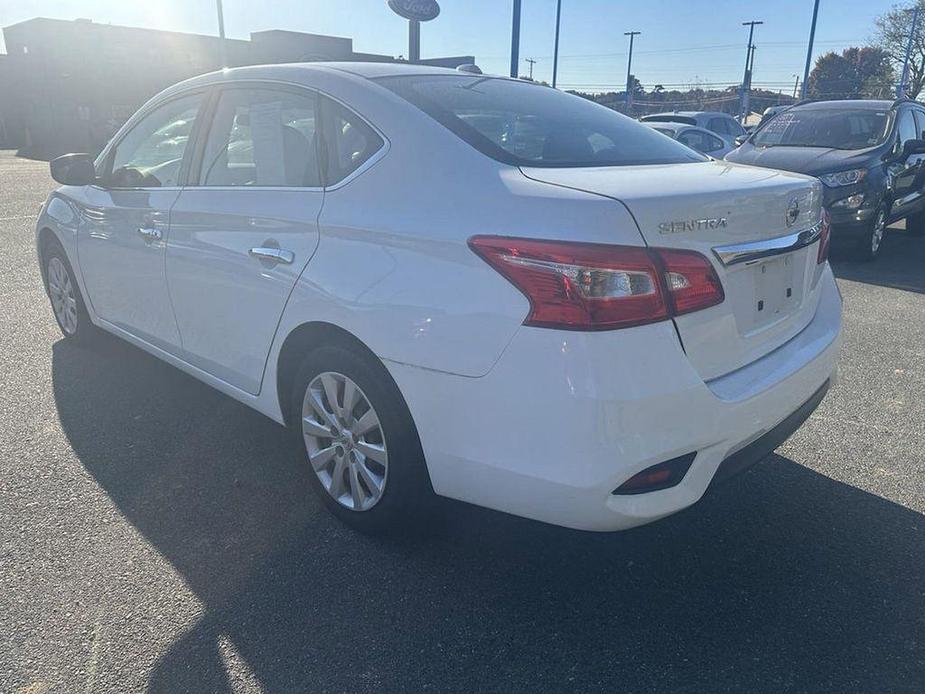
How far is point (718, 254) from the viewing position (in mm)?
2156

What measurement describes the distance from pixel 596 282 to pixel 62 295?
164 inches

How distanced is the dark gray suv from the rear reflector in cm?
657

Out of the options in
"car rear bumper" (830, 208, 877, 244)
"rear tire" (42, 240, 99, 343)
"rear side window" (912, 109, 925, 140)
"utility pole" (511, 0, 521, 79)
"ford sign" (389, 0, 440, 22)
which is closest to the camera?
"rear tire" (42, 240, 99, 343)

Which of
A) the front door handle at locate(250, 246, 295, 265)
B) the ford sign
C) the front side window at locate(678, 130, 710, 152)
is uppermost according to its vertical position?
the ford sign

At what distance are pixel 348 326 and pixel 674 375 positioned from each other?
3.50 ft

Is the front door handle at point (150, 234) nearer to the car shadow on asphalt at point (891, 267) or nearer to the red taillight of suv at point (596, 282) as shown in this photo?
the red taillight of suv at point (596, 282)

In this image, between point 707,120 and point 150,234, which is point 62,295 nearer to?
point 150,234

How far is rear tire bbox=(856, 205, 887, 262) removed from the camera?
7879 millimetres

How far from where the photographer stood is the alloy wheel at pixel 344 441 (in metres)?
2.60

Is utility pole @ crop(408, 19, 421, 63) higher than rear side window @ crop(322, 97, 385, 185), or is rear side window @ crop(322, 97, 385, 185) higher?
utility pole @ crop(408, 19, 421, 63)

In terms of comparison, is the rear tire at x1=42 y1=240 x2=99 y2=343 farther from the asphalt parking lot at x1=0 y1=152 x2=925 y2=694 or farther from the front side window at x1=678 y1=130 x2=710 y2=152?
the front side window at x1=678 y1=130 x2=710 y2=152

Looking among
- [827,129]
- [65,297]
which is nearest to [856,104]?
[827,129]

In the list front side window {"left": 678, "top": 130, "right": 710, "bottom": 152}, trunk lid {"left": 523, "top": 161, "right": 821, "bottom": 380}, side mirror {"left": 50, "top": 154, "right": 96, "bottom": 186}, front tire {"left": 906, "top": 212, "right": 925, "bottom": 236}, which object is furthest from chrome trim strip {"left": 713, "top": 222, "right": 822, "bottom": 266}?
front side window {"left": 678, "top": 130, "right": 710, "bottom": 152}

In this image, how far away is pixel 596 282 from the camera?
1.97m
